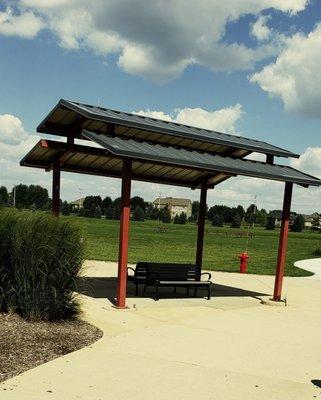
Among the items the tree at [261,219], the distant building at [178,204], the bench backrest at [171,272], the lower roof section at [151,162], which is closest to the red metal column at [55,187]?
the lower roof section at [151,162]

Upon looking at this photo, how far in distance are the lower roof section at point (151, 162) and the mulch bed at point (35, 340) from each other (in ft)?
10.7

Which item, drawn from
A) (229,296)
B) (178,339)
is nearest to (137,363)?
(178,339)

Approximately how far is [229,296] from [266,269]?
956 cm

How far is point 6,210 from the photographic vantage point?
8.66 metres

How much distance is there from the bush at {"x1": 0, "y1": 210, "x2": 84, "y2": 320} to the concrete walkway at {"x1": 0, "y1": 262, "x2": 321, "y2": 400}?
103 cm

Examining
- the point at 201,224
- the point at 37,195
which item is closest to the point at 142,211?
the point at 37,195

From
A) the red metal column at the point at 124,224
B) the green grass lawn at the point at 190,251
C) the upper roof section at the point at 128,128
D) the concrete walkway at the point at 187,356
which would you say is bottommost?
the green grass lawn at the point at 190,251

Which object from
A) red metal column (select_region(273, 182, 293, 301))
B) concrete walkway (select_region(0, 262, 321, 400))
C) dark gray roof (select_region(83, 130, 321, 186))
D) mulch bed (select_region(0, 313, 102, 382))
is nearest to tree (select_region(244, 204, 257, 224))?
red metal column (select_region(273, 182, 293, 301))

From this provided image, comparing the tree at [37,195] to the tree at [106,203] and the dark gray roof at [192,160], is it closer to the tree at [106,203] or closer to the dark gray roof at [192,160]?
the tree at [106,203]

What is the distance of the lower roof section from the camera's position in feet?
32.6

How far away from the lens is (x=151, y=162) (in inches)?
419

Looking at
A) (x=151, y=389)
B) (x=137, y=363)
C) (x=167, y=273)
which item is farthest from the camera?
(x=167, y=273)

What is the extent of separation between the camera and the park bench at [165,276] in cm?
1183

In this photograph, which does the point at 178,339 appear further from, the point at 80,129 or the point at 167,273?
the point at 80,129
